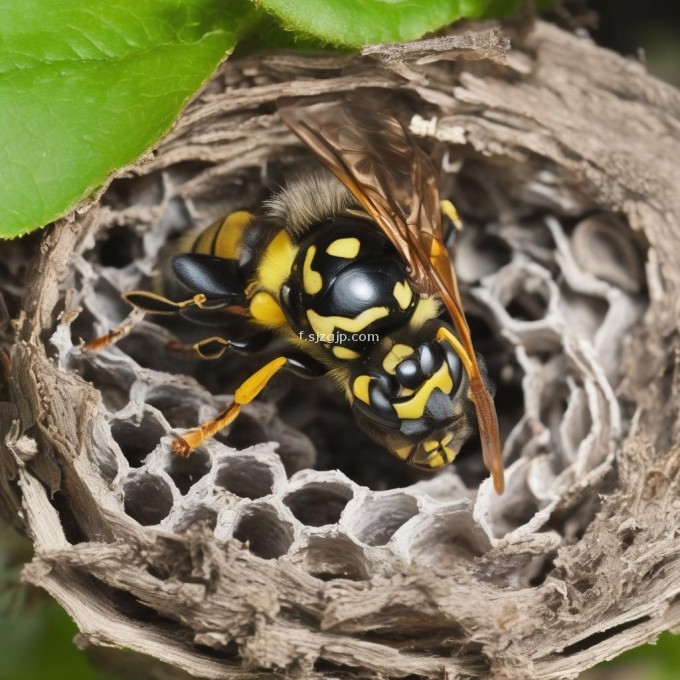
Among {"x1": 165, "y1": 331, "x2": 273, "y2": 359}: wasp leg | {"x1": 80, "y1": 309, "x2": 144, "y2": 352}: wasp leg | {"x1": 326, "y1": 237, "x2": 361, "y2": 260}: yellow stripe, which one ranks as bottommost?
{"x1": 80, "y1": 309, "x2": 144, "y2": 352}: wasp leg

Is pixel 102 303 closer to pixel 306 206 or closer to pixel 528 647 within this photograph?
pixel 306 206

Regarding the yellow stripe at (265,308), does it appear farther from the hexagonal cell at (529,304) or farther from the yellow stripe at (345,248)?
the hexagonal cell at (529,304)

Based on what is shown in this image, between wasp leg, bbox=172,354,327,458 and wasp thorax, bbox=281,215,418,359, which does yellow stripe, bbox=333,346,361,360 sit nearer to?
wasp thorax, bbox=281,215,418,359

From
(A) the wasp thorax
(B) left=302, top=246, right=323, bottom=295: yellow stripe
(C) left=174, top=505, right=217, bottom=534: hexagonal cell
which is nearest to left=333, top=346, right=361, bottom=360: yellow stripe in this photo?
(A) the wasp thorax

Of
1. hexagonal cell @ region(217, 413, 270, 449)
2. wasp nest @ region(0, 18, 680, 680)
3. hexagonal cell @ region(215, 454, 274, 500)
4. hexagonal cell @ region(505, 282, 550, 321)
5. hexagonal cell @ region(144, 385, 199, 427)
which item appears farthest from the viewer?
hexagonal cell @ region(505, 282, 550, 321)

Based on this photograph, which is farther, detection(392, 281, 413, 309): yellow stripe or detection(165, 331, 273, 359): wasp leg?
detection(165, 331, 273, 359): wasp leg

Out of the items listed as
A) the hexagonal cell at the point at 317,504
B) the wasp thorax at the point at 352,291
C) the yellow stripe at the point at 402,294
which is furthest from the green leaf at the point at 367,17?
the hexagonal cell at the point at 317,504
